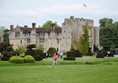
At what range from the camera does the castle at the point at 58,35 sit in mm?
88438

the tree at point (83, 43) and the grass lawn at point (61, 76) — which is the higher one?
the tree at point (83, 43)

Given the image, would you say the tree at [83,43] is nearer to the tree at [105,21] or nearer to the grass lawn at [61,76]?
the tree at [105,21]

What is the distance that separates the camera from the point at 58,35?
92.1 metres

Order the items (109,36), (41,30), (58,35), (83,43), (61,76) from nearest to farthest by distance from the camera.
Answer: (61,76) < (83,43) < (58,35) < (41,30) < (109,36)

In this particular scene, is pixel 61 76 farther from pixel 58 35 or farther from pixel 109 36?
pixel 109 36

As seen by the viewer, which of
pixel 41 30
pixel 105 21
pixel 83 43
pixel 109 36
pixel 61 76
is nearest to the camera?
pixel 61 76

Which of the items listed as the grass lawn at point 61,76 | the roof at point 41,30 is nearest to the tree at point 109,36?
the roof at point 41,30

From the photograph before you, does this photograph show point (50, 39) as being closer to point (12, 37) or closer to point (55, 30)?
point (55, 30)

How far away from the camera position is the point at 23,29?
322ft

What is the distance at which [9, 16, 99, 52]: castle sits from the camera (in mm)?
88438

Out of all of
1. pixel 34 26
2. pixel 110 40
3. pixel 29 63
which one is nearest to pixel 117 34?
pixel 110 40

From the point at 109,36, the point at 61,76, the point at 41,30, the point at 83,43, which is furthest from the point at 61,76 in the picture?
the point at 109,36

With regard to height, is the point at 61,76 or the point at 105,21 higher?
the point at 105,21

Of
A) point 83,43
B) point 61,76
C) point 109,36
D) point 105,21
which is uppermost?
point 105,21
